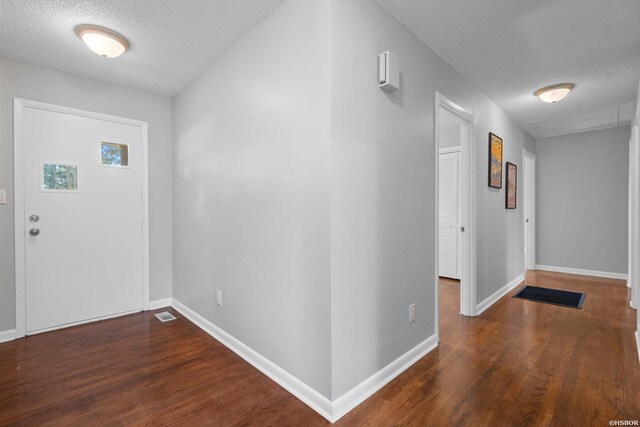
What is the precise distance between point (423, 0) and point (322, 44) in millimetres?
759

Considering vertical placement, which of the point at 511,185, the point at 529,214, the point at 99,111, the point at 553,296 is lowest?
the point at 553,296

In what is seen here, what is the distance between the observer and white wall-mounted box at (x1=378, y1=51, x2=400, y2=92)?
189 cm

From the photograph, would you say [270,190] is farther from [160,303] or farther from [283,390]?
[160,303]

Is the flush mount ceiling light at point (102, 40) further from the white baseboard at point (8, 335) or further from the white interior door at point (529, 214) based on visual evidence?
the white interior door at point (529, 214)

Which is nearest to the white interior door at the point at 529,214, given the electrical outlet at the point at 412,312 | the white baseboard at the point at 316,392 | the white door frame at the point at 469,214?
the white door frame at the point at 469,214

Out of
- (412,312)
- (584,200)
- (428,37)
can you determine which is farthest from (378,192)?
(584,200)

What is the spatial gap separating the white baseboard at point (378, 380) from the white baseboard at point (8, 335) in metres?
2.88

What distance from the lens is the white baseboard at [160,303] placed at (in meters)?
3.41

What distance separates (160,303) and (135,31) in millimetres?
2679

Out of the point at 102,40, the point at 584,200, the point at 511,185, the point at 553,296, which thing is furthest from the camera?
the point at 584,200

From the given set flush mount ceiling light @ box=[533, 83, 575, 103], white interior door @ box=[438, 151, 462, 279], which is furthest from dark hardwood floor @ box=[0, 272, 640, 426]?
flush mount ceiling light @ box=[533, 83, 575, 103]

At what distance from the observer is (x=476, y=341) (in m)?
2.60

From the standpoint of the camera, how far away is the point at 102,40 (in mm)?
2234

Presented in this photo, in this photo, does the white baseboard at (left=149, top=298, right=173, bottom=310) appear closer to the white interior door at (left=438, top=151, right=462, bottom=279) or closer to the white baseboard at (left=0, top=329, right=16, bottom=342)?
the white baseboard at (left=0, top=329, right=16, bottom=342)
